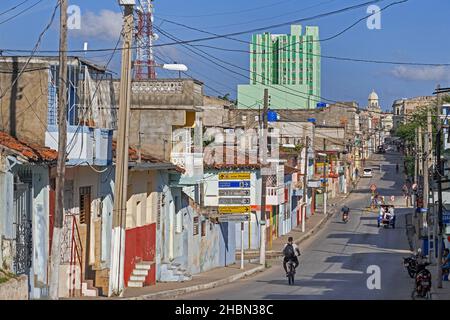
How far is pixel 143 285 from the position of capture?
29281 millimetres

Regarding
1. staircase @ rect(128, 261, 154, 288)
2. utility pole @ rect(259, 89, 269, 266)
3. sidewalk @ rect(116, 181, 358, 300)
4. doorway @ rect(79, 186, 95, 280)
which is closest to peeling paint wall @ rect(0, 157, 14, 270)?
sidewalk @ rect(116, 181, 358, 300)

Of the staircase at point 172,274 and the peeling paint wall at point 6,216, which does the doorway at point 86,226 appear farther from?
the staircase at point 172,274

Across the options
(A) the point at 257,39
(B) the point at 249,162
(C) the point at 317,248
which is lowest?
(C) the point at 317,248

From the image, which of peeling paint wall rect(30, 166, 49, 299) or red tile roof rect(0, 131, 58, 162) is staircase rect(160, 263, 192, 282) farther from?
peeling paint wall rect(30, 166, 49, 299)

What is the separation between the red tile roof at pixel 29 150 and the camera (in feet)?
66.5

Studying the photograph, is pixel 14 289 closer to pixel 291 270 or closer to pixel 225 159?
pixel 291 270

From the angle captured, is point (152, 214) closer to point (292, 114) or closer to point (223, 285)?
point (223, 285)

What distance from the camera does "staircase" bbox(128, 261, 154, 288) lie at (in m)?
28.7

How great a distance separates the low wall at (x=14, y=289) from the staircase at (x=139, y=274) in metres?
9.32

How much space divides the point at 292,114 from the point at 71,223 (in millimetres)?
83378

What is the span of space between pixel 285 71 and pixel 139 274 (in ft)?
385

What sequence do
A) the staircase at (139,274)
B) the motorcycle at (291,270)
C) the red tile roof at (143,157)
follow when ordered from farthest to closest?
the motorcycle at (291,270) → the red tile roof at (143,157) → the staircase at (139,274)

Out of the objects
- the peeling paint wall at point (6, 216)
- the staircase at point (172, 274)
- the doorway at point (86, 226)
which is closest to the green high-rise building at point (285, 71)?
the staircase at point (172, 274)

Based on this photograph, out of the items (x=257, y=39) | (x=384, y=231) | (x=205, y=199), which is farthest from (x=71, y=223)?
(x=257, y=39)
